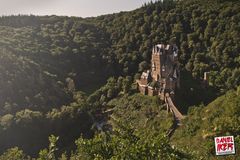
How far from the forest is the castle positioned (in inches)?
73.2

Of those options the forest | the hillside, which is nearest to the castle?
the forest

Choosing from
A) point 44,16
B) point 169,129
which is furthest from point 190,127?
point 44,16

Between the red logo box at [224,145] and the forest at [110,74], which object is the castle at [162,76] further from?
the red logo box at [224,145]

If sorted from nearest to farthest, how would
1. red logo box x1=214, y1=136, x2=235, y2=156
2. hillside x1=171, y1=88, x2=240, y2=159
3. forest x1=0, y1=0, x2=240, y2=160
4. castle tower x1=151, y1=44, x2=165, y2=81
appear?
red logo box x1=214, y1=136, x2=235, y2=156
hillside x1=171, y1=88, x2=240, y2=159
forest x1=0, y1=0, x2=240, y2=160
castle tower x1=151, y1=44, x2=165, y2=81

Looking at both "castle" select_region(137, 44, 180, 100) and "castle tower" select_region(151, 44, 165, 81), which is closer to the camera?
"castle" select_region(137, 44, 180, 100)

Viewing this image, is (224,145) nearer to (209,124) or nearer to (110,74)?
(209,124)

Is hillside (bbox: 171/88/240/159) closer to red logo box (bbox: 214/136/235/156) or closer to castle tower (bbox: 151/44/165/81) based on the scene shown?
red logo box (bbox: 214/136/235/156)

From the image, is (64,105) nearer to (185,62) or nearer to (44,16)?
(185,62)

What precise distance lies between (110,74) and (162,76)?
27.6 metres

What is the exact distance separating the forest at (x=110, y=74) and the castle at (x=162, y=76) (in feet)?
6.10

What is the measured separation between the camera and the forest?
75.0 meters

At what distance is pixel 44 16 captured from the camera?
155500mm

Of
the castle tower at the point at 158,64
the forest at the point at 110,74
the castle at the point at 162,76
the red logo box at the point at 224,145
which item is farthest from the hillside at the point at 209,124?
the castle tower at the point at 158,64

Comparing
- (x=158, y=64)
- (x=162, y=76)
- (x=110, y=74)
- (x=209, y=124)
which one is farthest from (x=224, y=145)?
(x=110, y=74)
